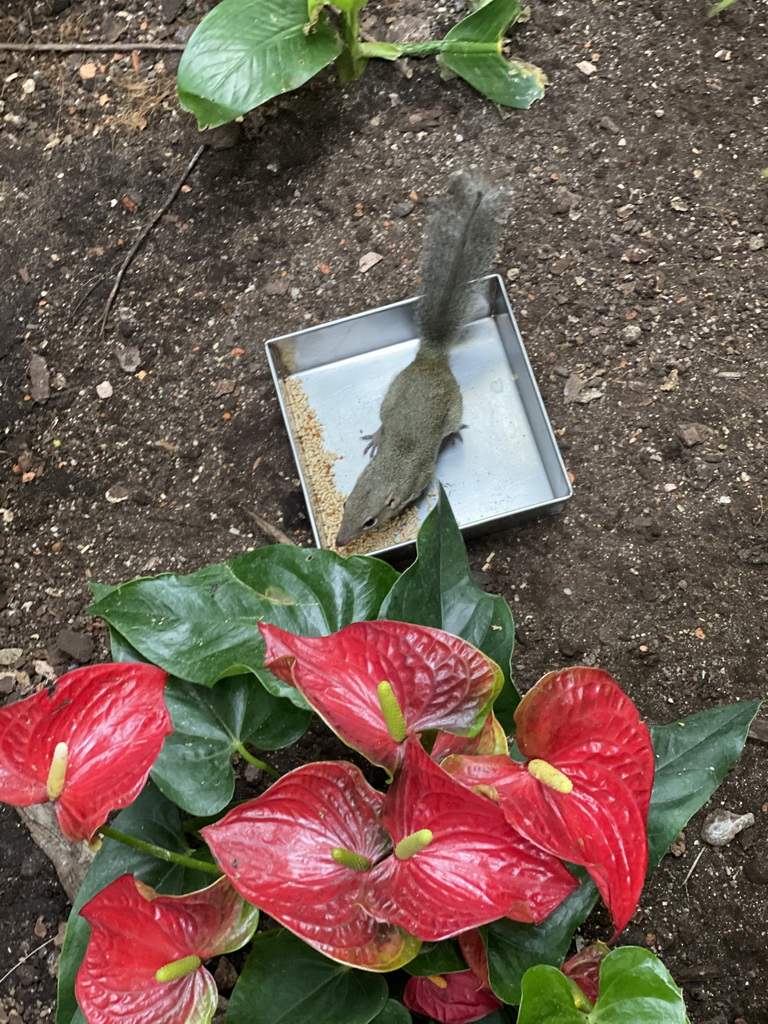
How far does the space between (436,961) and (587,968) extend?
0.23 metres

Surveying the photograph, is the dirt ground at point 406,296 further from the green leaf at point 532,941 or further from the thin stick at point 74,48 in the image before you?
the green leaf at point 532,941

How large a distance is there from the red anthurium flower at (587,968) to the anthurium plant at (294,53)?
1.93m

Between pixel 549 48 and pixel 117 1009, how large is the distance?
2459mm

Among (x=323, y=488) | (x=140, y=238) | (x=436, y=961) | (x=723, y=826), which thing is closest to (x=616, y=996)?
(x=436, y=961)

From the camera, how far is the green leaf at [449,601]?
1219mm

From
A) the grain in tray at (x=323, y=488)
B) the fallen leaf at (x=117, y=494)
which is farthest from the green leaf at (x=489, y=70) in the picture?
the fallen leaf at (x=117, y=494)

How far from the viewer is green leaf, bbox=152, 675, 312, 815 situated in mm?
1208

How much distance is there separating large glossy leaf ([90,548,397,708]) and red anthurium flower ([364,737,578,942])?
1.39 ft

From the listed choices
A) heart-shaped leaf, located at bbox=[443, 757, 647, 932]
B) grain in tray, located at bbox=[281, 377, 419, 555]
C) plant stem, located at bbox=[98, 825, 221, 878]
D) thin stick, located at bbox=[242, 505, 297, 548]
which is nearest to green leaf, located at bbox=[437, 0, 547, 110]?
grain in tray, located at bbox=[281, 377, 419, 555]

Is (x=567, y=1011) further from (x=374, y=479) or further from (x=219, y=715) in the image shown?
(x=374, y=479)

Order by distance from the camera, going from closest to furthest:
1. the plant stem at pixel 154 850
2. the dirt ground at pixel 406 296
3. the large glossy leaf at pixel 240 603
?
1. the plant stem at pixel 154 850
2. the large glossy leaf at pixel 240 603
3. the dirt ground at pixel 406 296

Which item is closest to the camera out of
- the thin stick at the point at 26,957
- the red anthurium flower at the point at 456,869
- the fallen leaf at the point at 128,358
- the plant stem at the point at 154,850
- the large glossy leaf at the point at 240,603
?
the red anthurium flower at the point at 456,869

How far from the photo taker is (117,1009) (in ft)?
3.07

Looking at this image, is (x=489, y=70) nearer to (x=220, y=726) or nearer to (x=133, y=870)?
(x=220, y=726)
